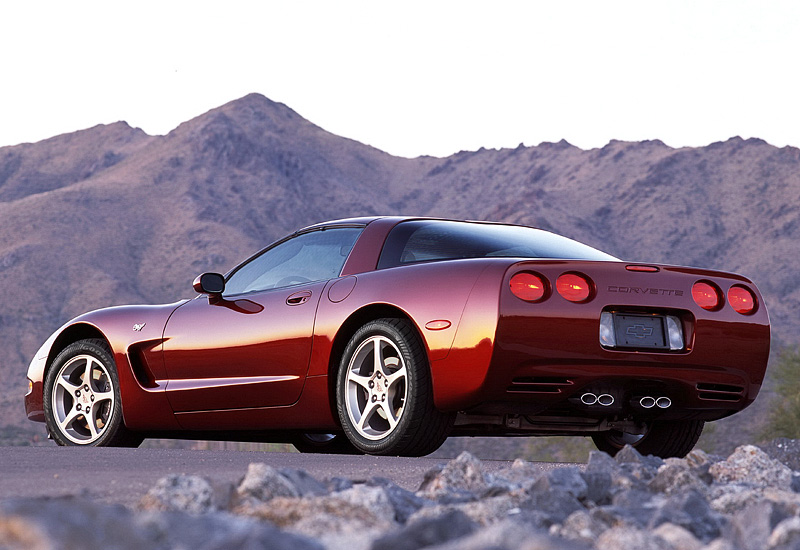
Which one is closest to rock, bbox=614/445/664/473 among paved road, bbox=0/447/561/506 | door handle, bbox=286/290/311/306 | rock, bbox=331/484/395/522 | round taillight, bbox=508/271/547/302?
paved road, bbox=0/447/561/506

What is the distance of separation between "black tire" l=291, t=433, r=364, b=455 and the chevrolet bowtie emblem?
2.72 meters

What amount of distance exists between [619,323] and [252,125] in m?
103

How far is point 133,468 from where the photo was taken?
197 inches

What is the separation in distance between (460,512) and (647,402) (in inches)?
134

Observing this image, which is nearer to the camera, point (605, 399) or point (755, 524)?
point (755, 524)

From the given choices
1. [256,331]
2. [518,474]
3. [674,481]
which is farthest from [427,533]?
[256,331]

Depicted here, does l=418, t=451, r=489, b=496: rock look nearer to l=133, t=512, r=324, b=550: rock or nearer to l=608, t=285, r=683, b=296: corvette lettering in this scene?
l=133, t=512, r=324, b=550: rock

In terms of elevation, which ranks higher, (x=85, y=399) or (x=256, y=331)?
(x=256, y=331)

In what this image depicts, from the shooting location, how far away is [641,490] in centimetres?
418

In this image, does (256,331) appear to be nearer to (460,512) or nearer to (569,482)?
(569,482)

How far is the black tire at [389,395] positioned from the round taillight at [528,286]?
1.95 ft

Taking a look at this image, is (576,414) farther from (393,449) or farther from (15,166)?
(15,166)

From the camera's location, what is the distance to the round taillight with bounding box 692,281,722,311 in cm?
609

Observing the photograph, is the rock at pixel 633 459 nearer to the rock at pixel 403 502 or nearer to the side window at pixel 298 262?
the rock at pixel 403 502
